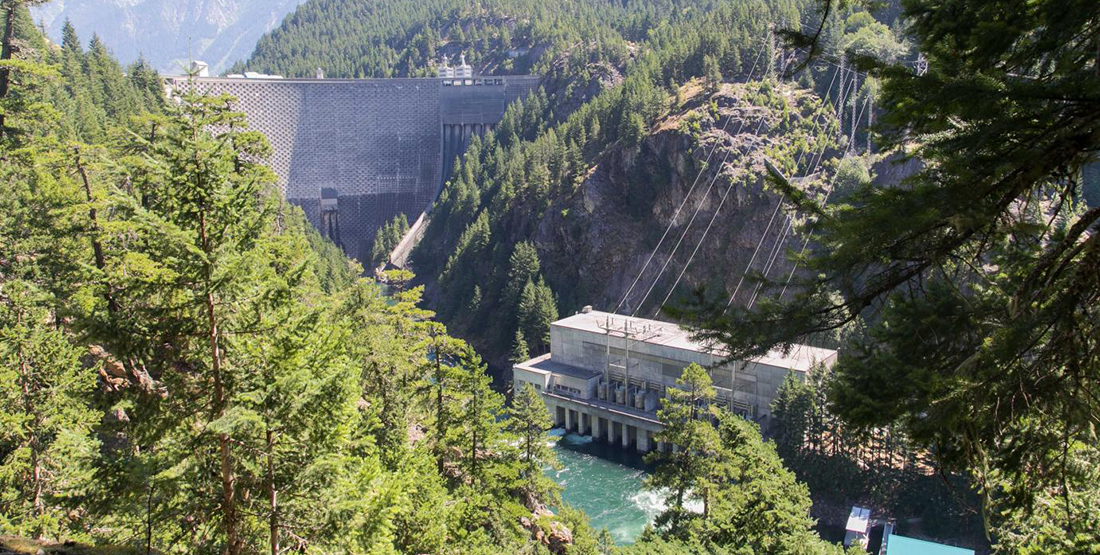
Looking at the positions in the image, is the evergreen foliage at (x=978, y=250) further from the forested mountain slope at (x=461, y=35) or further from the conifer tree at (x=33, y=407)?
the forested mountain slope at (x=461, y=35)

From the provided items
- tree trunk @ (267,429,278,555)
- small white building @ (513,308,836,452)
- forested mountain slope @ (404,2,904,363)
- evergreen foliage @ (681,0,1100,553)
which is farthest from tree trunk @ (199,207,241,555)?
forested mountain slope @ (404,2,904,363)

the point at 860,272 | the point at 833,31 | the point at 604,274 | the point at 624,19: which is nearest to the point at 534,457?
the point at 860,272

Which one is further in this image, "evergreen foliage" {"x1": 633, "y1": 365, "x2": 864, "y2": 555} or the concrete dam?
the concrete dam

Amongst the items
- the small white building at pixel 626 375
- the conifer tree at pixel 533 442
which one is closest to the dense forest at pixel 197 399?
the conifer tree at pixel 533 442

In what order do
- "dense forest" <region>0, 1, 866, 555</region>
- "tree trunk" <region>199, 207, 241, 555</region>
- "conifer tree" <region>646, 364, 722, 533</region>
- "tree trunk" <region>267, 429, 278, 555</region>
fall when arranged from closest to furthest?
"dense forest" <region>0, 1, 866, 555</region>, "tree trunk" <region>199, 207, 241, 555</region>, "tree trunk" <region>267, 429, 278, 555</region>, "conifer tree" <region>646, 364, 722, 533</region>

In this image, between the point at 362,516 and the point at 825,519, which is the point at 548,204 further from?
the point at 362,516

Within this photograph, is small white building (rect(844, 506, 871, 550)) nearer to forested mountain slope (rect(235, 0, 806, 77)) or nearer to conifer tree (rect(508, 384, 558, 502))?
conifer tree (rect(508, 384, 558, 502))
